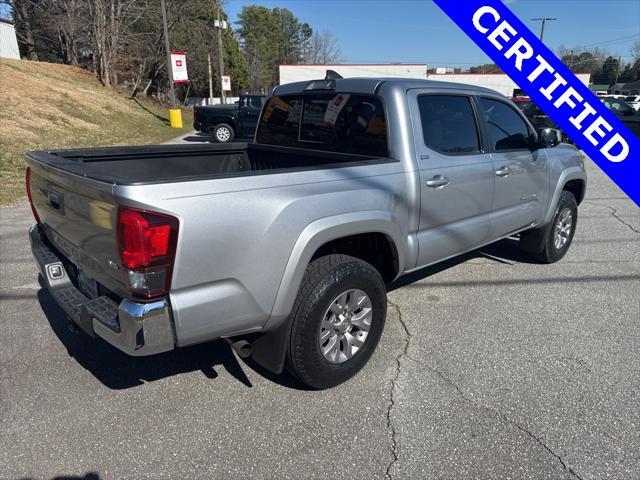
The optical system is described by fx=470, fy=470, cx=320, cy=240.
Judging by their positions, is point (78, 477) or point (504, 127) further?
point (504, 127)

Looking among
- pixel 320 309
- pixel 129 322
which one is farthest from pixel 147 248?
pixel 320 309

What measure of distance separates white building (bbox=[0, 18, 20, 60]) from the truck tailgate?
110 feet

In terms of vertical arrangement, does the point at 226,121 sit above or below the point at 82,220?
below

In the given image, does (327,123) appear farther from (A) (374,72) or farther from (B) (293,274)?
(A) (374,72)

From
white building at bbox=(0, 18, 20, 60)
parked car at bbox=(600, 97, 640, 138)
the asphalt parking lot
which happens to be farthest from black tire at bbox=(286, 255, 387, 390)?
white building at bbox=(0, 18, 20, 60)

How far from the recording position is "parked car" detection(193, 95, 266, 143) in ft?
56.0

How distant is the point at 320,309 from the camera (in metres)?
2.71

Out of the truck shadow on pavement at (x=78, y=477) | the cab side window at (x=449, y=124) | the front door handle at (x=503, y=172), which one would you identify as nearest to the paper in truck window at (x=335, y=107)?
the cab side window at (x=449, y=124)

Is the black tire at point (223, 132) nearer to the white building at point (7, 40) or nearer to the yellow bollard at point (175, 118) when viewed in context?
the yellow bollard at point (175, 118)

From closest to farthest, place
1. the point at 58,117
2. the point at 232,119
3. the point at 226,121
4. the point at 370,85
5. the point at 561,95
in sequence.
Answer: the point at 561,95 < the point at 370,85 < the point at 232,119 < the point at 226,121 < the point at 58,117

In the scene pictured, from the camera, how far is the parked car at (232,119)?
56.0 ft

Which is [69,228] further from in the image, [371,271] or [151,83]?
[151,83]

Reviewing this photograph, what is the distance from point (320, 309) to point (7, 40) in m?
36.5

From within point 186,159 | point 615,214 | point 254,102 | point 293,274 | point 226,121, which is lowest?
point 615,214
